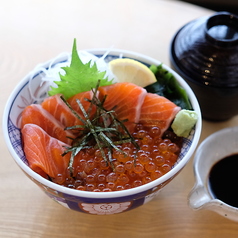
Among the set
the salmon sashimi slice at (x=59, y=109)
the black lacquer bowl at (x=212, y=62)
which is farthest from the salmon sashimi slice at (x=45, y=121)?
the black lacquer bowl at (x=212, y=62)

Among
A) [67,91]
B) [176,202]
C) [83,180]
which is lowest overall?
[176,202]

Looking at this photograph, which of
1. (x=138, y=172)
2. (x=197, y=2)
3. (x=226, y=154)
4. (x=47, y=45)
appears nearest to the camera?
(x=138, y=172)

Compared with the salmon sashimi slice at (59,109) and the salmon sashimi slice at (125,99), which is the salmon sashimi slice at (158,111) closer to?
the salmon sashimi slice at (125,99)

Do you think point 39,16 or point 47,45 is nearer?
point 47,45

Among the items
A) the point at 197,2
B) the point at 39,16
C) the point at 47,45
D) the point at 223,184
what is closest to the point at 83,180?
the point at 223,184

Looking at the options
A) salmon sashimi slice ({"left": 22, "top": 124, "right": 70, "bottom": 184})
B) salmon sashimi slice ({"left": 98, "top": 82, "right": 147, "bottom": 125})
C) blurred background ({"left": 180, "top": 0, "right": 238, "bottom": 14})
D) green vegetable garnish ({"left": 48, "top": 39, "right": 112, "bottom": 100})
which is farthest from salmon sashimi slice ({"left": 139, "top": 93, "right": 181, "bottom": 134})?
blurred background ({"left": 180, "top": 0, "right": 238, "bottom": 14})

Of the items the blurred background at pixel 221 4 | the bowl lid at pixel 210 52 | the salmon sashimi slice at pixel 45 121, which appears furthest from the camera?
the blurred background at pixel 221 4

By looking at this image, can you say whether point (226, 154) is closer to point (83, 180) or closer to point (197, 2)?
point (83, 180)
